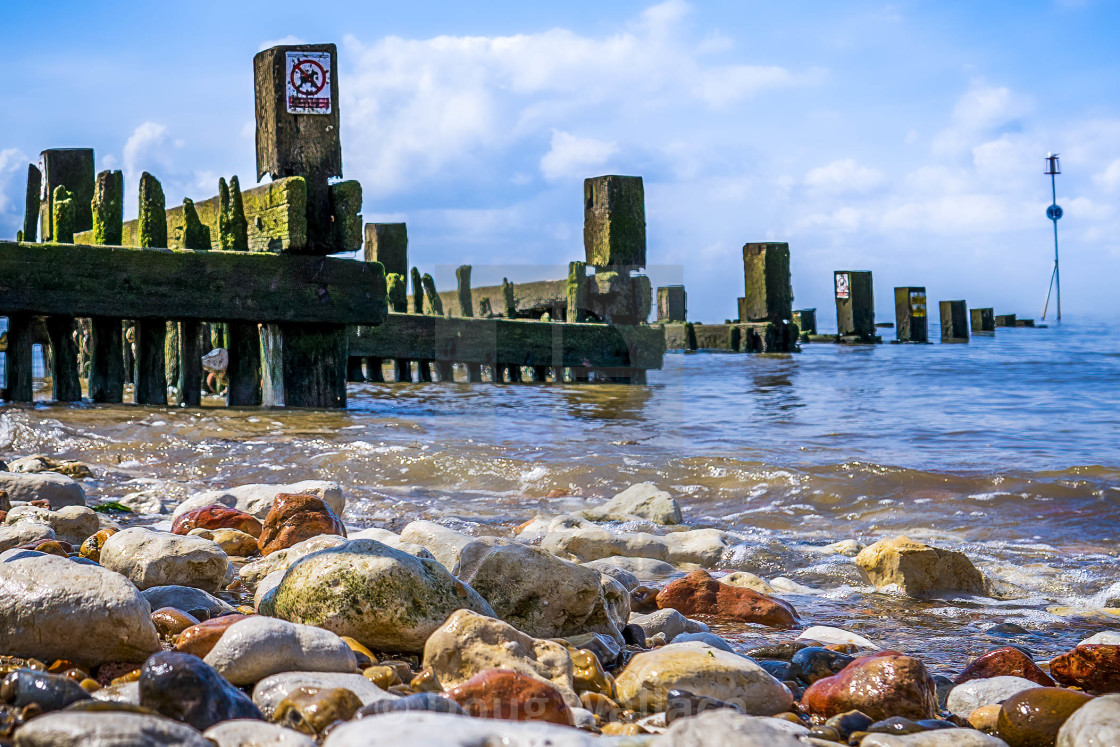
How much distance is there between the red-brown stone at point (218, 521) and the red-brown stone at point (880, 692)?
285cm

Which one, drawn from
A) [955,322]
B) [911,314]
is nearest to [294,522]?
[911,314]

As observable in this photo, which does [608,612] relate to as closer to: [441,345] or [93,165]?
[93,165]

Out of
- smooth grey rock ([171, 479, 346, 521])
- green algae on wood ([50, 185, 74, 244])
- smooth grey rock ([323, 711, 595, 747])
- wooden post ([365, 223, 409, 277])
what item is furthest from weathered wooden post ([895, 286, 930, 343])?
smooth grey rock ([323, 711, 595, 747])

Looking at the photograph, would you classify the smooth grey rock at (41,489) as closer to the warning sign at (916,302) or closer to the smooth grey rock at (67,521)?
the smooth grey rock at (67,521)

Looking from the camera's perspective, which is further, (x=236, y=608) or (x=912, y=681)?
(x=236, y=608)

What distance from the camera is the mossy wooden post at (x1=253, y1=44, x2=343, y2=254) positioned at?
7895mm

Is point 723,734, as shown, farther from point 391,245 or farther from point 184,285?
point 391,245

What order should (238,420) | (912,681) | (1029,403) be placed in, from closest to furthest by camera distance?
1. (912,681)
2. (238,420)
3. (1029,403)

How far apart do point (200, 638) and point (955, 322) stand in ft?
125

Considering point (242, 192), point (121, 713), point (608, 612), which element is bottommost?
point (608, 612)

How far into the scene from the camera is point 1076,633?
349 cm

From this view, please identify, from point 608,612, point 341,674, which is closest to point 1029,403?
point 608,612

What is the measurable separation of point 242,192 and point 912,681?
7.39 metres

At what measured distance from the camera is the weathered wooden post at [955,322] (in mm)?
36625
